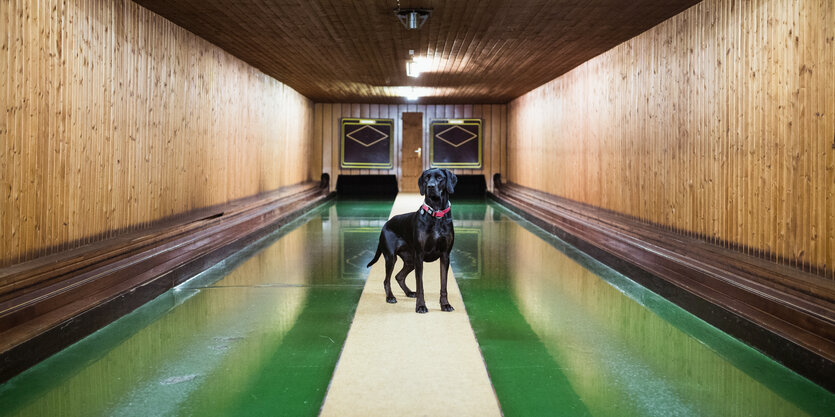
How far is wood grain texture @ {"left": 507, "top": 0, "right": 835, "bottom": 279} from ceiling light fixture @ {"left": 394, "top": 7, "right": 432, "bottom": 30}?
8.49 feet

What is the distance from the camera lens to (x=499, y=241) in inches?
294

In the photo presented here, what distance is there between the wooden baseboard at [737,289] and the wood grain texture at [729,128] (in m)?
0.24

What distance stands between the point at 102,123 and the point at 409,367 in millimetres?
3820

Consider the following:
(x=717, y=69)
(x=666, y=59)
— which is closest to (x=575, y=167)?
(x=666, y=59)

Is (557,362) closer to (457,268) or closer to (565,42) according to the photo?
(457,268)

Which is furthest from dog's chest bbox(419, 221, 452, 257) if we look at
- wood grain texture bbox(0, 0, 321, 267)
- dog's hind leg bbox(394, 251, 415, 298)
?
wood grain texture bbox(0, 0, 321, 267)

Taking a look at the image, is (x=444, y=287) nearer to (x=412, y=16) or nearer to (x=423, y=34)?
(x=412, y=16)

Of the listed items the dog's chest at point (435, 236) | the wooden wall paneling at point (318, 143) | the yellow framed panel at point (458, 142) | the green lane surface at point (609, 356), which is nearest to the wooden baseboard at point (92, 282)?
the dog's chest at point (435, 236)

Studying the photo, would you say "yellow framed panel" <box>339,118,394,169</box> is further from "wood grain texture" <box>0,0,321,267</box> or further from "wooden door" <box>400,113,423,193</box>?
"wood grain texture" <box>0,0,321,267</box>

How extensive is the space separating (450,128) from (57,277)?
13125 mm

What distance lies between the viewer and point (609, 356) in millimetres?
3160

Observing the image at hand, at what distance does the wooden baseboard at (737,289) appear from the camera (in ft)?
9.78

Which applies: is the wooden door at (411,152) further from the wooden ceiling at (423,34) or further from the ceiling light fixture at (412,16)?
the ceiling light fixture at (412,16)

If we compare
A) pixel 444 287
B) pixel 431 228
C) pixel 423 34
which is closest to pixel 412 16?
pixel 423 34
